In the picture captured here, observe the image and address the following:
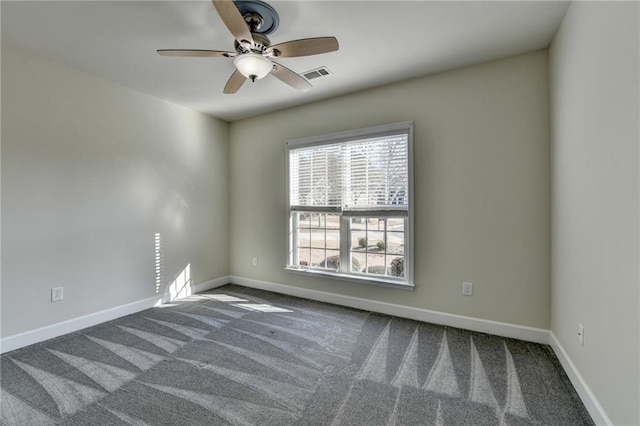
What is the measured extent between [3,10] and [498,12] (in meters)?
3.49

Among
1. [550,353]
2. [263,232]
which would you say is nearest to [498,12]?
[550,353]

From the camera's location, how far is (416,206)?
3004 mm

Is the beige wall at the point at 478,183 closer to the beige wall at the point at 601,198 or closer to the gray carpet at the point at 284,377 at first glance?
the beige wall at the point at 601,198

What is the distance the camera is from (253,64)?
1919 millimetres

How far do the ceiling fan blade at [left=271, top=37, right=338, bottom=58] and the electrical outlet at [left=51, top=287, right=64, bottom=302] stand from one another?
295 centimetres

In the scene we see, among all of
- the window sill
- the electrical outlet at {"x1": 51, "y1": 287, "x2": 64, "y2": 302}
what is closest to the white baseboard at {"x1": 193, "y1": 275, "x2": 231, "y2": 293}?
the window sill

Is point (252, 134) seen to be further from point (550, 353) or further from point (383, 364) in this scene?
point (550, 353)

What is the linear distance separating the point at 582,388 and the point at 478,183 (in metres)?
1.68

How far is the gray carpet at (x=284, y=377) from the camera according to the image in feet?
5.47

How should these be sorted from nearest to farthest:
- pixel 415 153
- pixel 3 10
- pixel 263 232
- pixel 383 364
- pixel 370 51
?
pixel 3 10 < pixel 383 364 < pixel 370 51 < pixel 415 153 < pixel 263 232

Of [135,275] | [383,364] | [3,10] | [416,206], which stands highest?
[3,10]

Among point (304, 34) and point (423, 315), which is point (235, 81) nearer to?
point (304, 34)

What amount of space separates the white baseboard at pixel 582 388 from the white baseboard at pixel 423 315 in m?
0.21

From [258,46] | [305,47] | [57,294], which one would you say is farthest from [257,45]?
[57,294]
